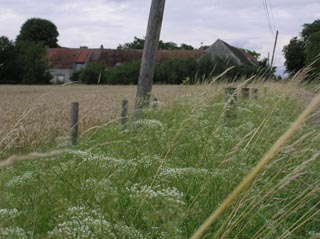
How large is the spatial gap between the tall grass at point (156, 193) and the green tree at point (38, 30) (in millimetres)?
102938

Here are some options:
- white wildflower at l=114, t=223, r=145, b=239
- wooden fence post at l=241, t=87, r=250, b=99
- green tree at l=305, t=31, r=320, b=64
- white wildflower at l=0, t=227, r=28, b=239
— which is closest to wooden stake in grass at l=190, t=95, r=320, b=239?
white wildflower at l=114, t=223, r=145, b=239

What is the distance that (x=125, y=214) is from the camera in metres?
2.31

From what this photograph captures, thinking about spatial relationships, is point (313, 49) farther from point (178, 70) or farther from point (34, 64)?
point (34, 64)

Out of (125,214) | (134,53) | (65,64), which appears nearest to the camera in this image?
(125,214)

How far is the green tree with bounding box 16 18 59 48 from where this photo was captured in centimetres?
10244

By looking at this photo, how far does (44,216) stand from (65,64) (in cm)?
9240

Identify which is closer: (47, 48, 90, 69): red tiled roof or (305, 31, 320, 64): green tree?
(305, 31, 320, 64): green tree

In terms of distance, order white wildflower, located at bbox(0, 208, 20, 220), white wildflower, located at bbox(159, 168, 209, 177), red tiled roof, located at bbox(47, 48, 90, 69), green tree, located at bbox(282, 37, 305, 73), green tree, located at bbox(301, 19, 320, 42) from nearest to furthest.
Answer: white wildflower, located at bbox(0, 208, 20, 220) < white wildflower, located at bbox(159, 168, 209, 177) < green tree, located at bbox(282, 37, 305, 73) < green tree, located at bbox(301, 19, 320, 42) < red tiled roof, located at bbox(47, 48, 90, 69)

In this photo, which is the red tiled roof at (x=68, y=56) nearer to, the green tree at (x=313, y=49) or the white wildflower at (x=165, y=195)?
the green tree at (x=313, y=49)

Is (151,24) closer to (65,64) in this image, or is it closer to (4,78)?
(4,78)

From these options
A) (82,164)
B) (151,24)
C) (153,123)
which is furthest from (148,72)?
(82,164)

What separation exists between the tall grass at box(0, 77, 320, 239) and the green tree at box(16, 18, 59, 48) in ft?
338

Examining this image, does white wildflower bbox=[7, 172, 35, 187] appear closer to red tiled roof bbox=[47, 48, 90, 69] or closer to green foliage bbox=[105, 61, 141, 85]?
green foliage bbox=[105, 61, 141, 85]

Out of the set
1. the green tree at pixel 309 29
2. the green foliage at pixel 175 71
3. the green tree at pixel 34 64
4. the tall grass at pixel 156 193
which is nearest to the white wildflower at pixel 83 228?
the tall grass at pixel 156 193
